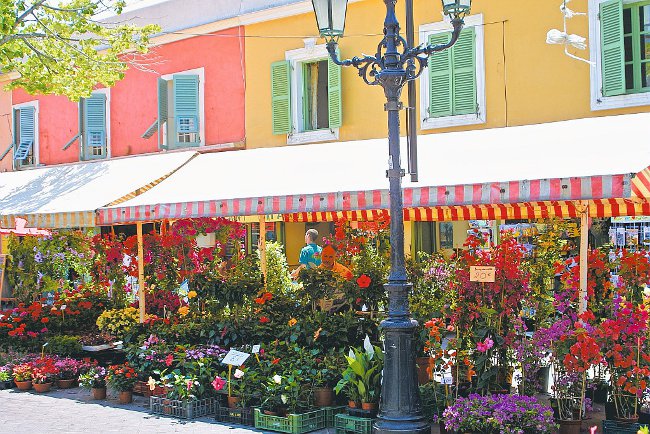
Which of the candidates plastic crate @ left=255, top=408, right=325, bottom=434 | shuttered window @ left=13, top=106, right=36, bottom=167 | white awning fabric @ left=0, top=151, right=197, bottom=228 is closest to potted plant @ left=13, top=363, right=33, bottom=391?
white awning fabric @ left=0, top=151, right=197, bottom=228

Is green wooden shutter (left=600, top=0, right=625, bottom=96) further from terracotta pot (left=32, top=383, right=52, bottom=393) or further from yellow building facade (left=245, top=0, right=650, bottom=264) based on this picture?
terracotta pot (left=32, top=383, right=52, bottom=393)


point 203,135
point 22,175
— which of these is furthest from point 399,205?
point 22,175

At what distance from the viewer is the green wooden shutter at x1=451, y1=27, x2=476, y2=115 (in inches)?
499

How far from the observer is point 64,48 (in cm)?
1456

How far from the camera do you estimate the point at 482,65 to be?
41.3 ft

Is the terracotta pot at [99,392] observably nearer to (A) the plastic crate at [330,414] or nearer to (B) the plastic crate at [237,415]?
(B) the plastic crate at [237,415]

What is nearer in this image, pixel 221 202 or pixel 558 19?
pixel 221 202

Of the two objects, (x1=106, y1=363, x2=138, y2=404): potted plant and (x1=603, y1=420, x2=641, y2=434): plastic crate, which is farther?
(x1=106, y1=363, x2=138, y2=404): potted plant

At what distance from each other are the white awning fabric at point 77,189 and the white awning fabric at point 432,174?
41 cm

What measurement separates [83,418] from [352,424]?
2934mm

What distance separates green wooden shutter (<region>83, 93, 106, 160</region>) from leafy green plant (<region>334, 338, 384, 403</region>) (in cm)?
1138

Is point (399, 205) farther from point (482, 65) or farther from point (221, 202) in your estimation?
point (482, 65)

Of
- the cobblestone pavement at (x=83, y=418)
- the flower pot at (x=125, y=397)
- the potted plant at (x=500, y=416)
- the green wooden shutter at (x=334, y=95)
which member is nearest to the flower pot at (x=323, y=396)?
the cobblestone pavement at (x=83, y=418)

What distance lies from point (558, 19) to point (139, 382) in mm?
7559
